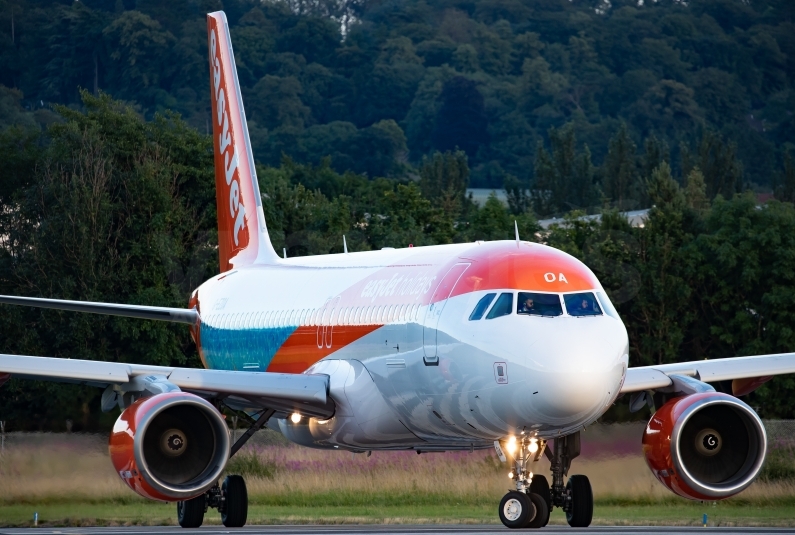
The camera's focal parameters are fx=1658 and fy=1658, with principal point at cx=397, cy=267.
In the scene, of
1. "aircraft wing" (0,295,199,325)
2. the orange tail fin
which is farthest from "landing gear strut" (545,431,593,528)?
the orange tail fin

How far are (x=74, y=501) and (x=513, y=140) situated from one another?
129385mm

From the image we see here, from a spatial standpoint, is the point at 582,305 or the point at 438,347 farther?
the point at 438,347

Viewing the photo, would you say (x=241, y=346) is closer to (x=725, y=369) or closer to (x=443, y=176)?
(x=725, y=369)

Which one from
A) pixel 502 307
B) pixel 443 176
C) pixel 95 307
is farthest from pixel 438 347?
pixel 443 176

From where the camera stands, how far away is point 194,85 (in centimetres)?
15275

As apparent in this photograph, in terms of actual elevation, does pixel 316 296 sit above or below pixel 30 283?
above

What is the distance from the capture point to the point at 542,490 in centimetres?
2292

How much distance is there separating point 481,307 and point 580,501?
4210mm

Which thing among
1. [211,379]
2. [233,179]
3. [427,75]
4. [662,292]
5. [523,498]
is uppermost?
[427,75]

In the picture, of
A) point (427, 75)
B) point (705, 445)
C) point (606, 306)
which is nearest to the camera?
point (606, 306)

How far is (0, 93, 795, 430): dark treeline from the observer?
48719 mm

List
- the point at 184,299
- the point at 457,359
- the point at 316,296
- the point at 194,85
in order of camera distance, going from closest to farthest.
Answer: the point at 457,359 → the point at 316,296 → the point at 184,299 → the point at 194,85

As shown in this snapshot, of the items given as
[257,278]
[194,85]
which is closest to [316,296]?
[257,278]

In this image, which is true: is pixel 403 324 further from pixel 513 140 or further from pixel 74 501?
pixel 513 140
